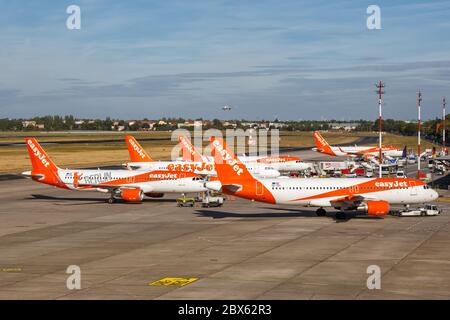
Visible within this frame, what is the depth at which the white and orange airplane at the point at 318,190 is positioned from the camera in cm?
6994

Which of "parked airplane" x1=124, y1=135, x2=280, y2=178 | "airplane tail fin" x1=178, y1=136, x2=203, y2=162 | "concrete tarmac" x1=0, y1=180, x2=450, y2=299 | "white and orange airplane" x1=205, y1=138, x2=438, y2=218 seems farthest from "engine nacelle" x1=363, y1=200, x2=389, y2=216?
"airplane tail fin" x1=178, y1=136, x2=203, y2=162

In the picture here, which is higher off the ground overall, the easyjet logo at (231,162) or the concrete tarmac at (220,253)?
the easyjet logo at (231,162)

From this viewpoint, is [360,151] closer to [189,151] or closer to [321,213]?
[189,151]

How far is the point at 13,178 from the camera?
4941 inches

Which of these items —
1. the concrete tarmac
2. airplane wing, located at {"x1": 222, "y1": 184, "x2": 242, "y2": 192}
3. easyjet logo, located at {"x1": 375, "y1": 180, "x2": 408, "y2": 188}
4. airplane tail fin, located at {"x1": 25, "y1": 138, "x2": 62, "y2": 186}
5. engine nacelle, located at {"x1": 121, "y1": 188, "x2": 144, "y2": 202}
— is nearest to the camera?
the concrete tarmac

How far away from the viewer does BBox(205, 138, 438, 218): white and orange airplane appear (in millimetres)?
69938

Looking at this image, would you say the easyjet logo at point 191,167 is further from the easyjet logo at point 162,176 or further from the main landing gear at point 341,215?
the main landing gear at point 341,215

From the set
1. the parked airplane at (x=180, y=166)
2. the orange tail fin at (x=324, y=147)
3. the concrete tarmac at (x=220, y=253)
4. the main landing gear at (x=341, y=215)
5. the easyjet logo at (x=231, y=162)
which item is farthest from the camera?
the orange tail fin at (x=324, y=147)

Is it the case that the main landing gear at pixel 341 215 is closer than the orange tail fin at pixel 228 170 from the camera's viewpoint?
No

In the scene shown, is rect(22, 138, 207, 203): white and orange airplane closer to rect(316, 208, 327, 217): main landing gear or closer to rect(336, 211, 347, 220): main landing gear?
rect(316, 208, 327, 217): main landing gear

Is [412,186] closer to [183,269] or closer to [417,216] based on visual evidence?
[417,216]

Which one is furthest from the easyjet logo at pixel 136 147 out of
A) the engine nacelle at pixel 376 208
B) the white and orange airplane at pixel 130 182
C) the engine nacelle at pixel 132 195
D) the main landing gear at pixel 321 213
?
the engine nacelle at pixel 376 208
